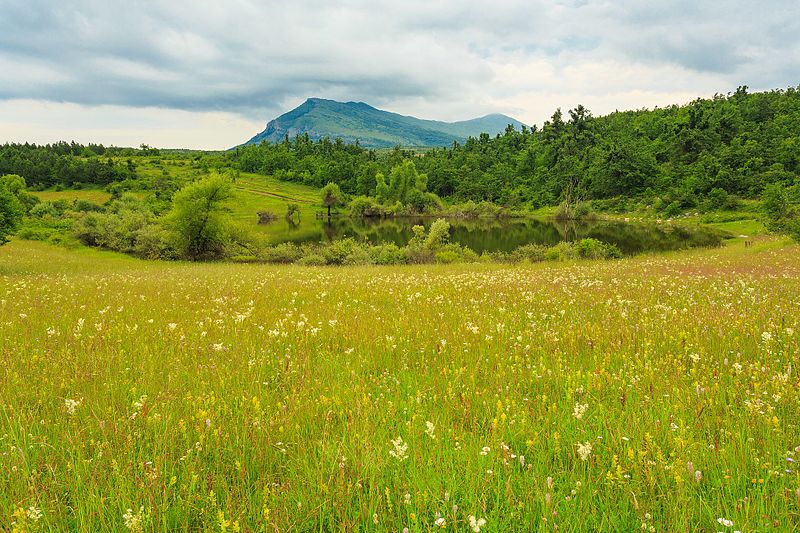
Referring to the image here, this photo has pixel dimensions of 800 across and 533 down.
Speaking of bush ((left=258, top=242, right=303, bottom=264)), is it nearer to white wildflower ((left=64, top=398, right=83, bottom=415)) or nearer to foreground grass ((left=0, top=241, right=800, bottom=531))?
foreground grass ((left=0, top=241, right=800, bottom=531))

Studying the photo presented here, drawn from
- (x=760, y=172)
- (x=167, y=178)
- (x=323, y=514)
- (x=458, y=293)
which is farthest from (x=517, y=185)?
(x=323, y=514)

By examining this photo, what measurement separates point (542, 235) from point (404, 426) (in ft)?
259

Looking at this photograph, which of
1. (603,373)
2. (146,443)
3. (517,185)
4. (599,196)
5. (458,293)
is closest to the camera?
(146,443)

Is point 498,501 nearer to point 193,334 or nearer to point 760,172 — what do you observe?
point 193,334

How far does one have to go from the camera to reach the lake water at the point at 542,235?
56.6 metres

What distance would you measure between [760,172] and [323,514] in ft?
411

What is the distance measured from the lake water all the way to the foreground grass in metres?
46.6

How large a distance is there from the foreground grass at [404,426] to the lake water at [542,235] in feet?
153

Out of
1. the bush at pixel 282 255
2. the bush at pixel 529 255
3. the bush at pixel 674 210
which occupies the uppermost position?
the bush at pixel 674 210

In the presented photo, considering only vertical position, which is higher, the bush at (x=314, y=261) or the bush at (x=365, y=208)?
the bush at (x=365, y=208)

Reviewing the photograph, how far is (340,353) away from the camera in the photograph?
20.8 ft

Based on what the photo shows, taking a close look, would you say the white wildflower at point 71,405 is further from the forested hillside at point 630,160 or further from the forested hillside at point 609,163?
the forested hillside at point 630,160

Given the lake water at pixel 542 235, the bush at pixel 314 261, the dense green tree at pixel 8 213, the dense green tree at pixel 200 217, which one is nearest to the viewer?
the dense green tree at pixel 8 213

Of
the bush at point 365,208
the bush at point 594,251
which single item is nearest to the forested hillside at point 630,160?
the bush at point 365,208
